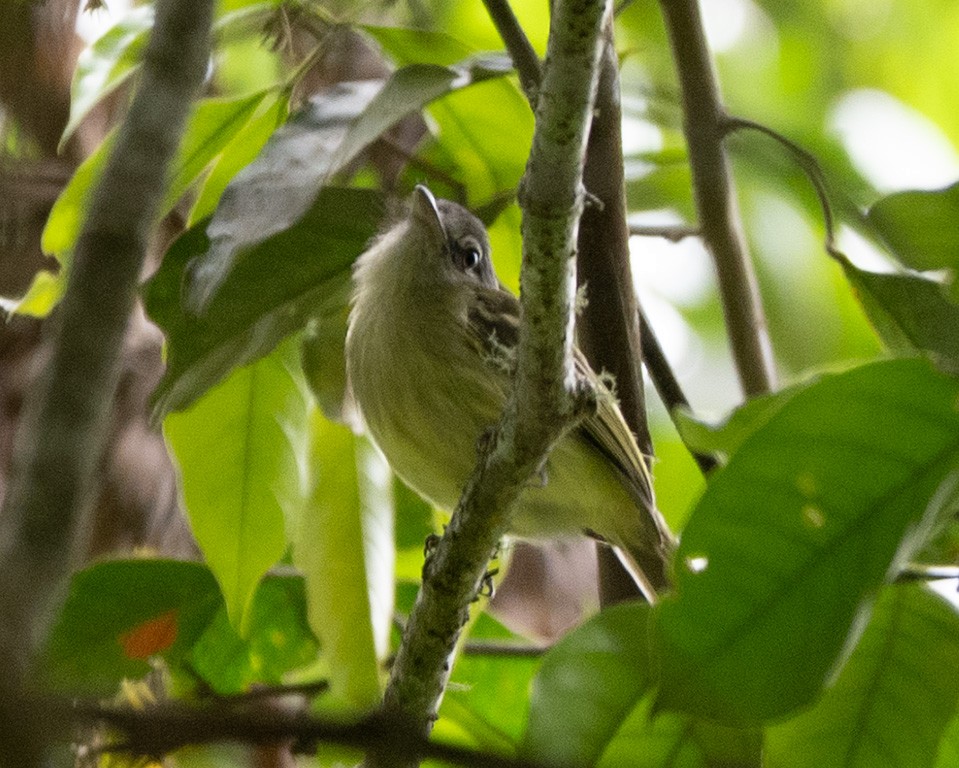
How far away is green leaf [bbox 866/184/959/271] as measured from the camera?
6.24 feet

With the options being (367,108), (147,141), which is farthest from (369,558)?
(147,141)

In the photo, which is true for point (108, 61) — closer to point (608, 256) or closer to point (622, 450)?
point (608, 256)

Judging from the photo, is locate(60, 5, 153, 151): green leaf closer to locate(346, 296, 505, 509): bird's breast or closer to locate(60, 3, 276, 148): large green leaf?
locate(60, 3, 276, 148): large green leaf

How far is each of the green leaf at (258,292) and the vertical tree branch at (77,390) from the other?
3.79ft

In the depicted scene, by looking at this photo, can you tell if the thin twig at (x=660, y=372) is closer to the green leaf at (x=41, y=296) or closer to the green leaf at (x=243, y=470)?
the green leaf at (x=243, y=470)

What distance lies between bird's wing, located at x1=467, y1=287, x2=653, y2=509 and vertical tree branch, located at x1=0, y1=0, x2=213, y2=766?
188cm

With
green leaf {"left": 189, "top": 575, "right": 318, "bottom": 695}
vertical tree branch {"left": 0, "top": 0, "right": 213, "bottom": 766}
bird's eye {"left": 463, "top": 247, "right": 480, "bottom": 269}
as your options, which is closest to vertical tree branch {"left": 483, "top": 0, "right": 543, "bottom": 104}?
bird's eye {"left": 463, "top": 247, "right": 480, "bottom": 269}

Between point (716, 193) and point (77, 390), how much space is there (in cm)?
230

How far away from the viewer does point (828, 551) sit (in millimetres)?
1664

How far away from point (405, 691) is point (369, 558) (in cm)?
44

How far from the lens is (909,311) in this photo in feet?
6.89

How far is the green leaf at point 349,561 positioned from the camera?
246cm

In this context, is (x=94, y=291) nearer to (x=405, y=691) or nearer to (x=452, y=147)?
(x=405, y=691)

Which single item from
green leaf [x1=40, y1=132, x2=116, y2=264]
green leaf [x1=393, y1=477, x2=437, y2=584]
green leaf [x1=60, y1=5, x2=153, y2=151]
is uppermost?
green leaf [x1=60, y1=5, x2=153, y2=151]
